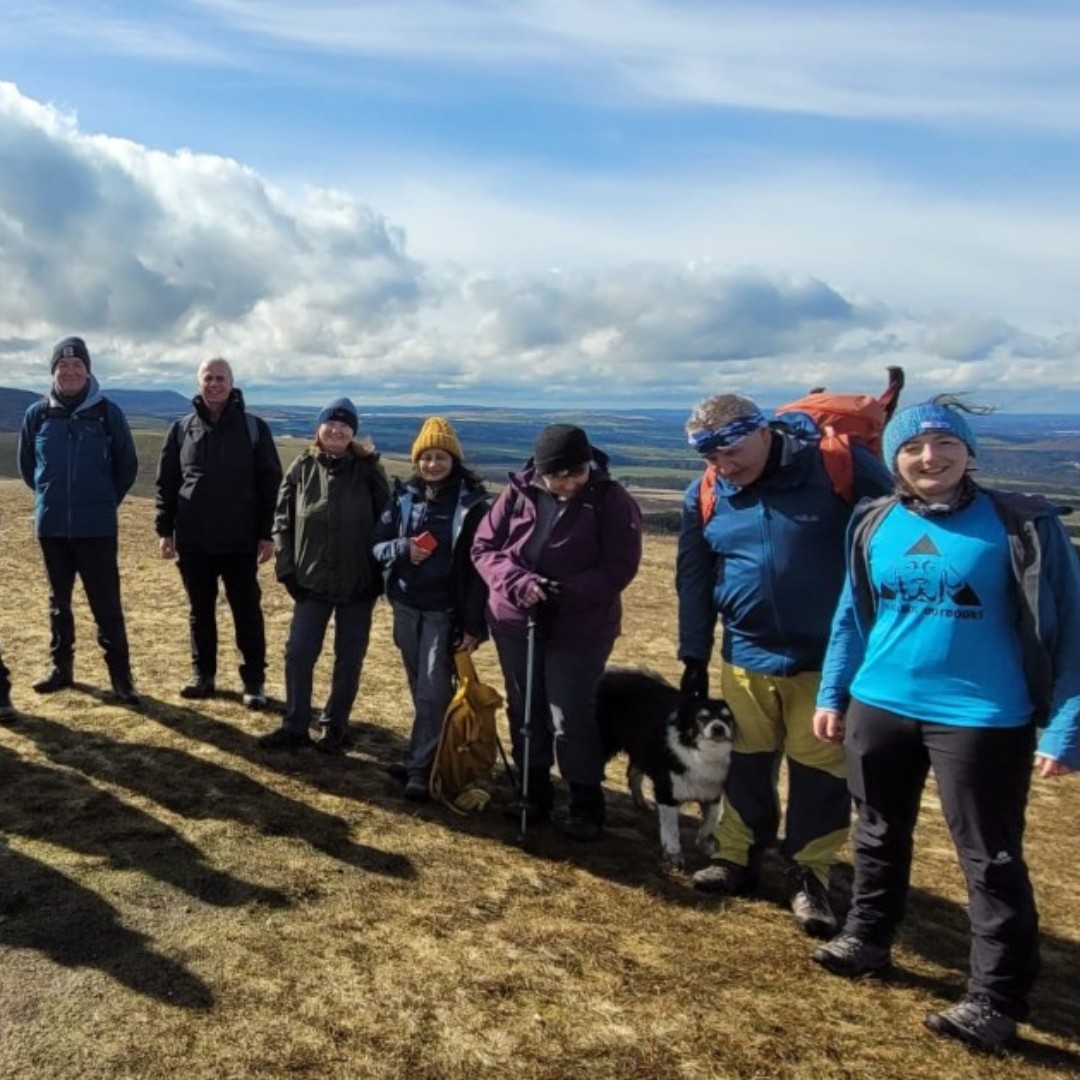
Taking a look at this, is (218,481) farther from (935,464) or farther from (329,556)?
(935,464)

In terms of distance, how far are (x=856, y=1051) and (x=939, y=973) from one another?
3.71ft

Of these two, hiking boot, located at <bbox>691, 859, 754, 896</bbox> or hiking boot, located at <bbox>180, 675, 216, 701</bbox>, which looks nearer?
hiking boot, located at <bbox>691, 859, 754, 896</bbox>

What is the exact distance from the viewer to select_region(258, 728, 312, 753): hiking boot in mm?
7355

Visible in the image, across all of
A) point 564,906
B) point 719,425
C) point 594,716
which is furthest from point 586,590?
point 564,906

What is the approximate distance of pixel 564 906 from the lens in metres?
5.30

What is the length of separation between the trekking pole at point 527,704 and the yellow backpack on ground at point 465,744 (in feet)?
1.44

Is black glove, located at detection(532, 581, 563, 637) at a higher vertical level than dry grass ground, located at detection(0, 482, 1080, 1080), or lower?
higher

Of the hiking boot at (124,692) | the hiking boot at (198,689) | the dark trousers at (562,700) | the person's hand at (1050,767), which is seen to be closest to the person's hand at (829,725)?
the person's hand at (1050,767)

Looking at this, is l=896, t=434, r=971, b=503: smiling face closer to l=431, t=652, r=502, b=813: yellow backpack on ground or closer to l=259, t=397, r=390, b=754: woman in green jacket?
l=431, t=652, r=502, b=813: yellow backpack on ground

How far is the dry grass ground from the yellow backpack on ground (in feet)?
0.69

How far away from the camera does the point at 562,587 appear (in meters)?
5.98

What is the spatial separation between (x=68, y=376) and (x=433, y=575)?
3.78m

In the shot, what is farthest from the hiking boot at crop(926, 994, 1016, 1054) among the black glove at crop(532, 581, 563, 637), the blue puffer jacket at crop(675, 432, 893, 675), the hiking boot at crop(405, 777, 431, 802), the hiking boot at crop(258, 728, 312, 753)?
the hiking boot at crop(258, 728, 312, 753)

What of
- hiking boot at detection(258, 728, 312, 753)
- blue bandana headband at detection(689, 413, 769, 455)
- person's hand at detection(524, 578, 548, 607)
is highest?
blue bandana headband at detection(689, 413, 769, 455)
